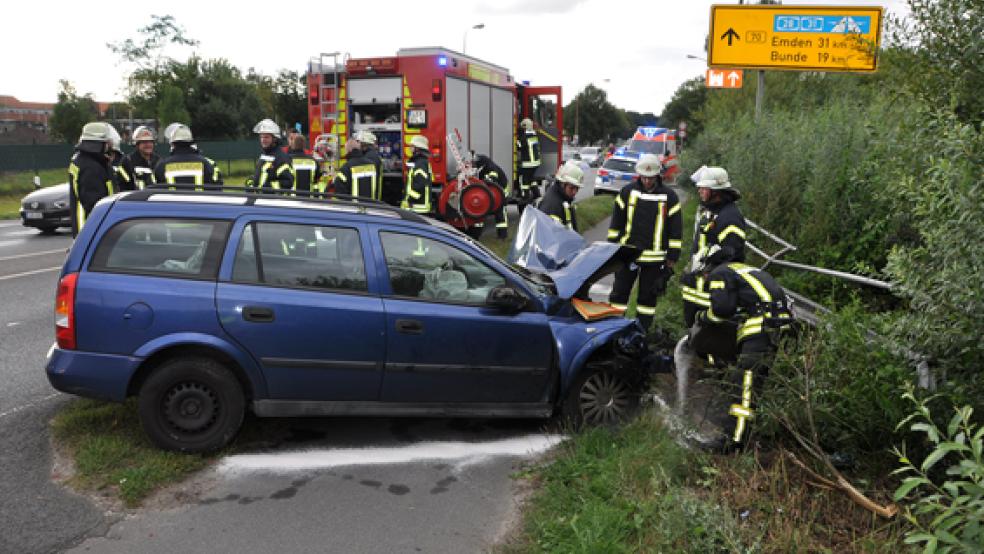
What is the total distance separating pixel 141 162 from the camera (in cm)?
887

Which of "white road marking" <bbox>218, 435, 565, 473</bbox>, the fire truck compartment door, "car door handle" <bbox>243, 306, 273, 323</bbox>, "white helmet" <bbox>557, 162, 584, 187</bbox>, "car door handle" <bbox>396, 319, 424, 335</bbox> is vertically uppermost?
the fire truck compartment door

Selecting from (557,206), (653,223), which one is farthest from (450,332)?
(653,223)

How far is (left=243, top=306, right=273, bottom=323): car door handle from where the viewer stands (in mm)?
4617

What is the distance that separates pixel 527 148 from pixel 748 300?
42.3ft

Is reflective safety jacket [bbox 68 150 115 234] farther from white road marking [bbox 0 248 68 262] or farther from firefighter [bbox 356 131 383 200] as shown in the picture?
white road marking [bbox 0 248 68 262]

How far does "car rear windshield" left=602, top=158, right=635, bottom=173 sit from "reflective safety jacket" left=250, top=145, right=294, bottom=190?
15.6m

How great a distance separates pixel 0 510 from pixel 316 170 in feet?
22.6

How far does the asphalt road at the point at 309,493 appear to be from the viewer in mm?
3834

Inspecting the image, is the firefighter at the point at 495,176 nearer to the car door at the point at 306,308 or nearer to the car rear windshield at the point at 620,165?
the car door at the point at 306,308

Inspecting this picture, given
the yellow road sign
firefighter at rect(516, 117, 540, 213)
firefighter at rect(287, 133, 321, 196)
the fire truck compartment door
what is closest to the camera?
firefighter at rect(287, 133, 321, 196)

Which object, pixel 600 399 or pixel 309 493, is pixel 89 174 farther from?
pixel 600 399

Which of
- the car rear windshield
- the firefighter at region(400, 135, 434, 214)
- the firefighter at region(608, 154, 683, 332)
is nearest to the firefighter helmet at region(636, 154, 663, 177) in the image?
the firefighter at region(608, 154, 683, 332)

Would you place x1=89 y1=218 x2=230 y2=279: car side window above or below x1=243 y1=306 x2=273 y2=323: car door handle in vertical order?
above

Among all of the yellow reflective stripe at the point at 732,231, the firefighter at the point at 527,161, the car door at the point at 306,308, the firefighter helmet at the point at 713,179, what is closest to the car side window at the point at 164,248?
the car door at the point at 306,308
